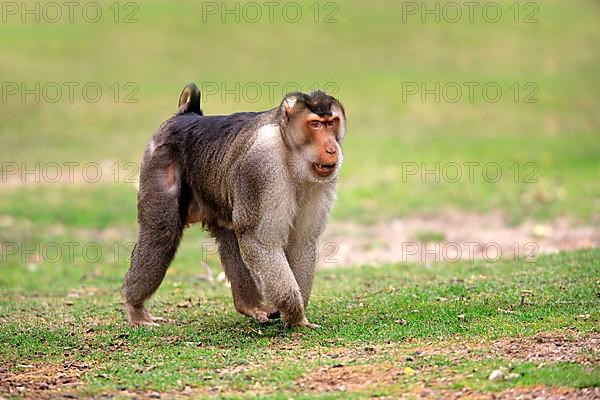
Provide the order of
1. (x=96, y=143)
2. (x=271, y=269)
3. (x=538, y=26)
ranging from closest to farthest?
(x=271, y=269) → (x=96, y=143) → (x=538, y=26)

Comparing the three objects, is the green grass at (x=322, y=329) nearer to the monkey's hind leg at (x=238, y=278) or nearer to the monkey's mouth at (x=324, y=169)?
the monkey's hind leg at (x=238, y=278)

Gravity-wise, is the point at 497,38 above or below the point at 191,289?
above

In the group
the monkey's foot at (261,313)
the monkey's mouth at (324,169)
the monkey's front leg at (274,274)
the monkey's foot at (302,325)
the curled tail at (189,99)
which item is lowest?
the monkey's foot at (261,313)

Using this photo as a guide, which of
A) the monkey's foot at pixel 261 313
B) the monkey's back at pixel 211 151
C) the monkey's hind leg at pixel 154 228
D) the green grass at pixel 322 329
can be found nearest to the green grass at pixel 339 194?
the green grass at pixel 322 329

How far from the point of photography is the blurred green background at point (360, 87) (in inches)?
955

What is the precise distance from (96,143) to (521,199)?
13584mm

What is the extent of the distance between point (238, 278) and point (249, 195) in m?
1.80

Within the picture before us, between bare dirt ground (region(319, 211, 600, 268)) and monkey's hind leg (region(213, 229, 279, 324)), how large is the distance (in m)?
6.34

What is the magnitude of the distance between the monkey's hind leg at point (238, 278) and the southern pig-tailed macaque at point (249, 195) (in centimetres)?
1

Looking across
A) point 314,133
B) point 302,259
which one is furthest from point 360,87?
point 314,133

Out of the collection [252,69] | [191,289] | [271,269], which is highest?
[252,69]

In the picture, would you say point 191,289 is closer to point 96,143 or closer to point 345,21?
point 96,143

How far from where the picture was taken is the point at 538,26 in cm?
4119

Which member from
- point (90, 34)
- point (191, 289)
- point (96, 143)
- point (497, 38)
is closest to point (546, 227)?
point (191, 289)
